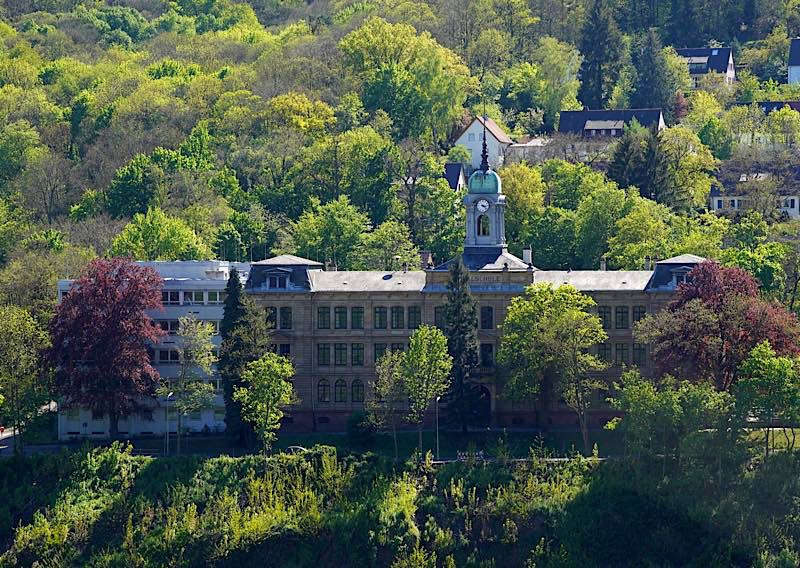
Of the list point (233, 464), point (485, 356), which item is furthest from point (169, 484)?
point (485, 356)

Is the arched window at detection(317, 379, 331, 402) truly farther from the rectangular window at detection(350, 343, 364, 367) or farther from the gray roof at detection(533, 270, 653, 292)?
the gray roof at detection(533, 270, 653, 292)

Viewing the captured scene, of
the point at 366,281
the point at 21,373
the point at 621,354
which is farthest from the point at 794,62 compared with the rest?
the point at 21,373

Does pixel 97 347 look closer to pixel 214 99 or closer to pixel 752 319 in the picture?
pixel 752 319

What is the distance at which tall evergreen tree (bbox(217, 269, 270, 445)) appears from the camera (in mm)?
109750

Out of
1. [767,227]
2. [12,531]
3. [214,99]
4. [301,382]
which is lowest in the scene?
[12,531]

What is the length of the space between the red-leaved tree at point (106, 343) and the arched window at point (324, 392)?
890 cm

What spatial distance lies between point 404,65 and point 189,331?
2649 inches

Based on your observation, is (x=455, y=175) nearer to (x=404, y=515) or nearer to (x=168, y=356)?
(x=168, y=356)

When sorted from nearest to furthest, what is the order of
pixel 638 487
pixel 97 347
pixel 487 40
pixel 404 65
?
1. pixel 638 487
2. pixel 97 347
3. pixel 404 65
4. pixel 487 40

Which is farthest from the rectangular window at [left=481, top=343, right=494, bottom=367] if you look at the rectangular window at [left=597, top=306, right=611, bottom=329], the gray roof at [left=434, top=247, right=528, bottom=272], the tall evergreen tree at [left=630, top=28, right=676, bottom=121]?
the tall evergreen tree at [left=630, top=28, right=676, bottom=121]

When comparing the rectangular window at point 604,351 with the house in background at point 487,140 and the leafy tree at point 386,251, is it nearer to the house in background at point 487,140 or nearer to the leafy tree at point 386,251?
the leafy tree at point 386,251

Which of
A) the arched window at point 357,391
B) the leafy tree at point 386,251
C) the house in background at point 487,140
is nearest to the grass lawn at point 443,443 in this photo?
the arched window at point 357,391

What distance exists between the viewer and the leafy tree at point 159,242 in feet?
455

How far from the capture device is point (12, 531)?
340 ft
